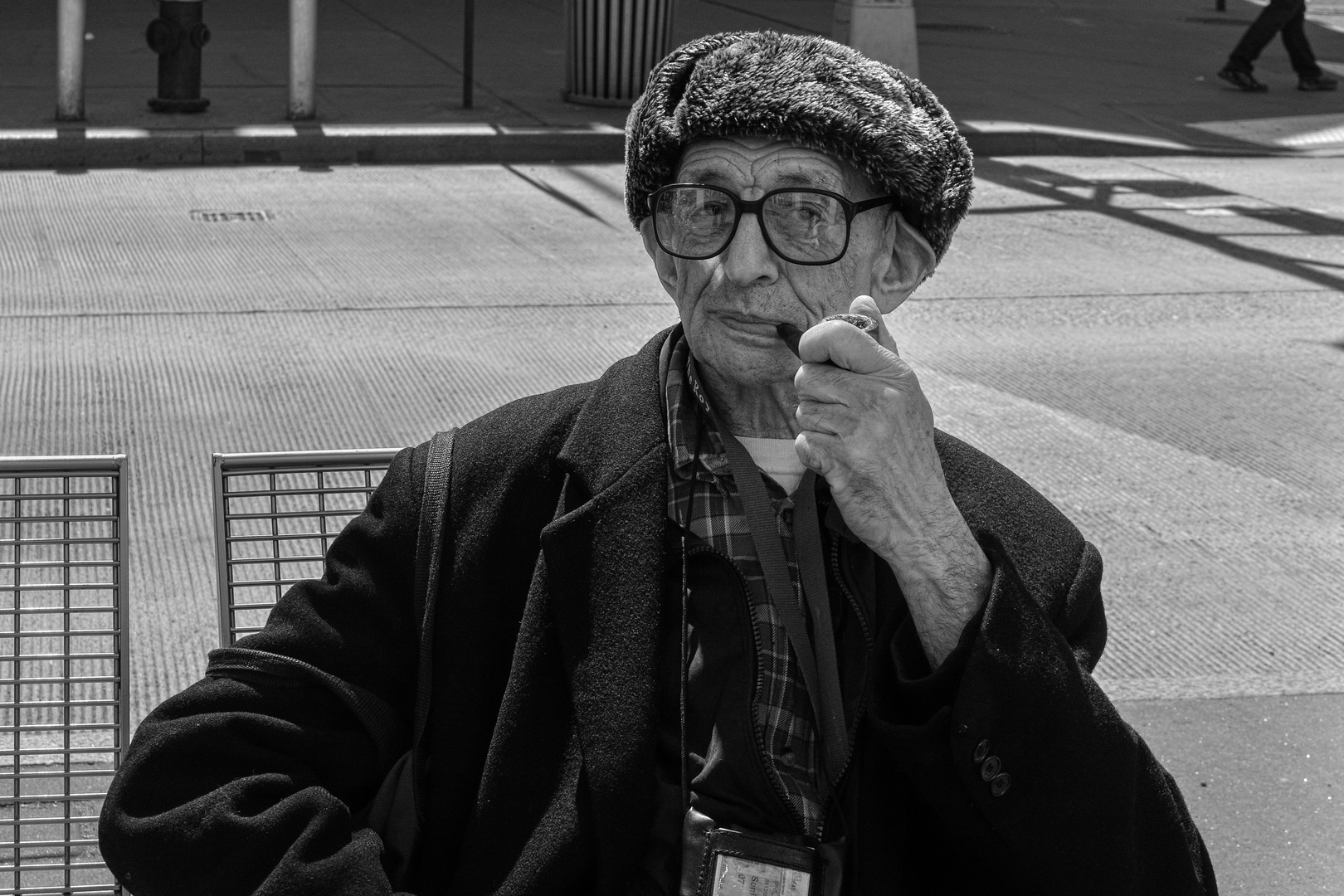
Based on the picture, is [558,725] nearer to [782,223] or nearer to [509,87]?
[782,223]

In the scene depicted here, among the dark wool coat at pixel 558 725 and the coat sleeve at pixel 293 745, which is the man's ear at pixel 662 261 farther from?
the coat sleeve at pixel 293 745

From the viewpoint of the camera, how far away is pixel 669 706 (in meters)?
2.26

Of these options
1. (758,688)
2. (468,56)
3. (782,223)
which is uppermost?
(782,223)

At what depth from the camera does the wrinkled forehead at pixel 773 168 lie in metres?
2.31

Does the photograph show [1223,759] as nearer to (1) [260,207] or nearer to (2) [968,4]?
(1) [260,207]

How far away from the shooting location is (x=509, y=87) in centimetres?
1473

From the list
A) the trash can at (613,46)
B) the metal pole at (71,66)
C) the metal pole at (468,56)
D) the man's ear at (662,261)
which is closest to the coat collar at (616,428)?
the man's ear at (662,261)

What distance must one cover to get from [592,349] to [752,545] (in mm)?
5184

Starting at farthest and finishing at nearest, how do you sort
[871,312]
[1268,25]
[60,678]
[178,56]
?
1. [1268,25]
2. [178,56]
3. [60,678]
4. [871,312]

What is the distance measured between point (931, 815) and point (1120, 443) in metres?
4.52

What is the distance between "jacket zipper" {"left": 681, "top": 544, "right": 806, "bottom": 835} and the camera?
2.20 meters

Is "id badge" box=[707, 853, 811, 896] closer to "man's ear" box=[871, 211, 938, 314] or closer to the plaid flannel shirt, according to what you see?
the plaid flannel shirt

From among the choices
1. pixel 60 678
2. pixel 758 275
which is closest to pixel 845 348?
pixel 758 275

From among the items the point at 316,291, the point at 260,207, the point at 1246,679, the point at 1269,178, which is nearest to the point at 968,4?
the point at 1269,178
